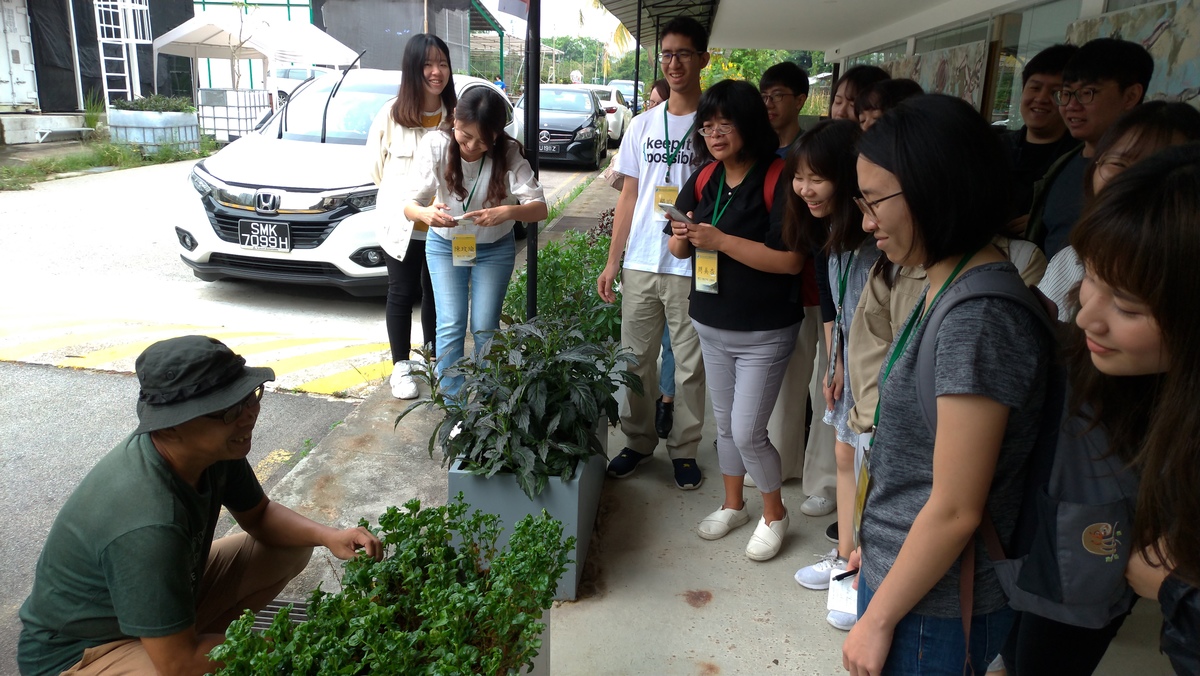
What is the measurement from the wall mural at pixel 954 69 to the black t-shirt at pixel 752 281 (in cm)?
441

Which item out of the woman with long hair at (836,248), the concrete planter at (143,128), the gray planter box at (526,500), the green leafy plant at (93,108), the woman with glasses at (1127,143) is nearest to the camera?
the woman with glasses at (1127,143)

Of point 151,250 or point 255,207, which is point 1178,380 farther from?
point 151,250

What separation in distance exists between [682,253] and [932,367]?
6.10ft

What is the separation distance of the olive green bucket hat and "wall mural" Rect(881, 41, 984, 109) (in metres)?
6.15

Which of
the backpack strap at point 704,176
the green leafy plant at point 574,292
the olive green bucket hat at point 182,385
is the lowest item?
the green leafy plant at point 574,292

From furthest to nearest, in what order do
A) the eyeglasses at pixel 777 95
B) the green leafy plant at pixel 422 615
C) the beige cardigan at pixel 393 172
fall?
1. the beige cardigan at pixel 393 172
2. the eyeglasses at pixel 777 95
3. the green leafy plant at pixel 422 615

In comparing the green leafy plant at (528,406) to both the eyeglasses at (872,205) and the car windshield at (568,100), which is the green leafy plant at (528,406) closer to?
the eyeglasses at (872,205)

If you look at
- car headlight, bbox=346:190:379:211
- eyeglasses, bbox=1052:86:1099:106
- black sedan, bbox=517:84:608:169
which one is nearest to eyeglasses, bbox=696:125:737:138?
eyeglasses, bbox=1052:86:1099:106

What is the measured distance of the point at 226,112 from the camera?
1953 centimetres

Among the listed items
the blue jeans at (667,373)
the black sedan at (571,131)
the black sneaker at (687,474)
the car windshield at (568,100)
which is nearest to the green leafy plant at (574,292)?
the blue jeans at (667,373)

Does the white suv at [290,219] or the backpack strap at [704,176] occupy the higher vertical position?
the backpack strap at [704,176]

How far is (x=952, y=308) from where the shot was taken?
133 centimetres

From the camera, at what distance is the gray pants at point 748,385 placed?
2.96 meters

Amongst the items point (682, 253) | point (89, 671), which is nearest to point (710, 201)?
point (682, 253)
